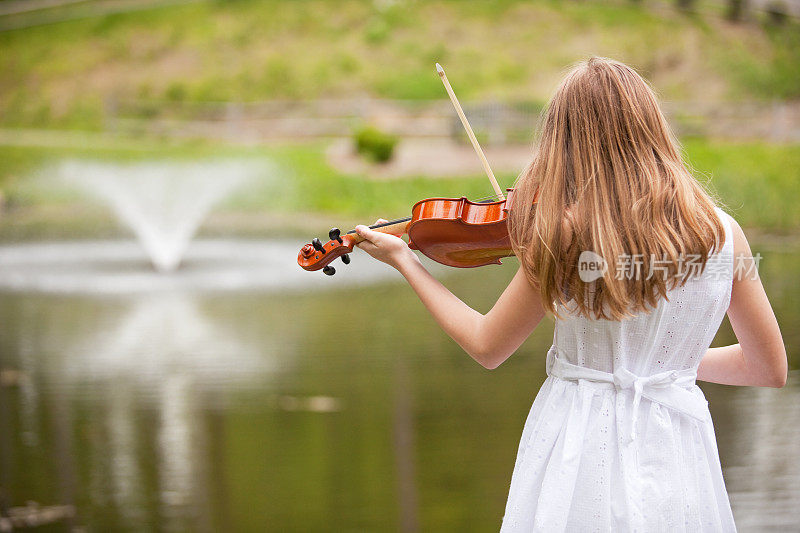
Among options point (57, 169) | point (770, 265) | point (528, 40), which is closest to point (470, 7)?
point (528, 40)

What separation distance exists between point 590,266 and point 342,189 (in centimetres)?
1633

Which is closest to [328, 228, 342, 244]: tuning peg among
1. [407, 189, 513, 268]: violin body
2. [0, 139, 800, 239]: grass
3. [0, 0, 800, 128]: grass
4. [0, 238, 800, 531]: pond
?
[407, 189, 513, 268]: violin body

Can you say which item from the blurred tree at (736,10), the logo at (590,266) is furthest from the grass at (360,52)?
the logo at (590,266)

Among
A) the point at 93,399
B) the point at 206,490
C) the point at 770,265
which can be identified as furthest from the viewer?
the point at 770,265

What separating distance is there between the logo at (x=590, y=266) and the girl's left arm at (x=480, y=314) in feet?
0.28

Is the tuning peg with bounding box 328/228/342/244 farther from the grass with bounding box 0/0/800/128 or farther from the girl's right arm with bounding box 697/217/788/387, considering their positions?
the grass with bounding box 0/0/800/128

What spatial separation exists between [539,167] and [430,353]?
596 cm

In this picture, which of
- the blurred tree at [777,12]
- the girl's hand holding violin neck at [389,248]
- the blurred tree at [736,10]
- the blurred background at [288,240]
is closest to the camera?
the girl's hand holding violin neck at [389,248]

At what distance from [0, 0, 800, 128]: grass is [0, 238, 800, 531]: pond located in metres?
16.6

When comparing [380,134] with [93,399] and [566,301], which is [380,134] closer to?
[93,399]

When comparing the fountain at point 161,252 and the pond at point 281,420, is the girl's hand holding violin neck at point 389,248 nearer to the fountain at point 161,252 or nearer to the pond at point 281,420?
the pond at point 281,420

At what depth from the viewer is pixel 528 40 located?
27.2 metres

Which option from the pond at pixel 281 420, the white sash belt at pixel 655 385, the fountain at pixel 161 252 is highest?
the fountain at pixel 161 252

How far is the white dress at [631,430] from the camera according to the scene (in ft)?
5.69
